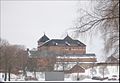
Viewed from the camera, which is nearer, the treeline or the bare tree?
the bare tree

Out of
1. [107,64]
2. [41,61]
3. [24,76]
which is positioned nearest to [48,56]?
[41,61]

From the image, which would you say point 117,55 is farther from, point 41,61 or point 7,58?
point 41,61

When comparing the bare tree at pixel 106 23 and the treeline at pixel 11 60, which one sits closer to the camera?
the bare tree at pixel 106 23

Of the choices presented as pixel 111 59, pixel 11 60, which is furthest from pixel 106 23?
pixel 11 60

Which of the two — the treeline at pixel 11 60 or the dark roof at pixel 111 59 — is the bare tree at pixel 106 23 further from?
the treeline at pixel 11 60

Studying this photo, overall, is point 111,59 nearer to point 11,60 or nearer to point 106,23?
point 106,23

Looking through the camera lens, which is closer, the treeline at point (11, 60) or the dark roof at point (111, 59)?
the dark roof at point (111, 59)

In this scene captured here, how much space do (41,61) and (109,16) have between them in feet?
189

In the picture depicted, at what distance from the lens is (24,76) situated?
6488 cm

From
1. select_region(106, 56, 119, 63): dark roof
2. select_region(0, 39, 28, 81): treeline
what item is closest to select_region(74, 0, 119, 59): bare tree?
select_region(106, 56, 119, 63): dark roof

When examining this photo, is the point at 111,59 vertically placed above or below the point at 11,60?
below

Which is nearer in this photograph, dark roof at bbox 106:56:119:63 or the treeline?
dark roof at bbox 106:56:119:63

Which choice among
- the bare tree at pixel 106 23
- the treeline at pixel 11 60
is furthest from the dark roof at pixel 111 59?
the treeline at pixel 11 60

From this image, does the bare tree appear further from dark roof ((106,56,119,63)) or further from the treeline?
the treeline
